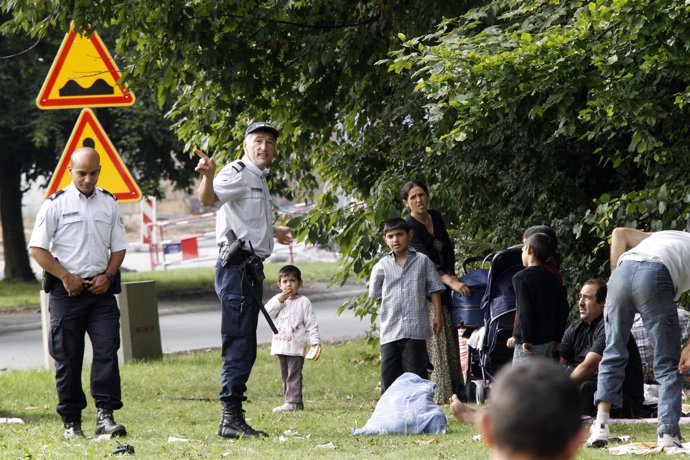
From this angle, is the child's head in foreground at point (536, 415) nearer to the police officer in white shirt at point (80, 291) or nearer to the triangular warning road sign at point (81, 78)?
the police officer in white shirt at point (80, 291)

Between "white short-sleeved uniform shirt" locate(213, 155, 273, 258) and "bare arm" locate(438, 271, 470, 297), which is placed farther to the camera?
"bare arm" locate(438, 271, 470, 297)

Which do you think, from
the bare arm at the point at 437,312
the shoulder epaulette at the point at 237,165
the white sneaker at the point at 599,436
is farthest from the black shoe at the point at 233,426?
the bare arm at the point at 437,312

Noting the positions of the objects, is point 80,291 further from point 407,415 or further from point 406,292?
point 406,292

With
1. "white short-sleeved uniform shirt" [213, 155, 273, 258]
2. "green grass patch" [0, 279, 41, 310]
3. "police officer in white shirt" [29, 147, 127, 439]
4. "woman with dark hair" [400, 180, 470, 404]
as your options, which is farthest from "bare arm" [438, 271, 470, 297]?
"green grass patch" [0, 279, 41, 310]

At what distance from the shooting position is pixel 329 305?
23.0 metres

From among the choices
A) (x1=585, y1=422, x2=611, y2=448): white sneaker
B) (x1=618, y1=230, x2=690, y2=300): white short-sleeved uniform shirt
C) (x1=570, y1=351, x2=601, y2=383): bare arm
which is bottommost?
(x1=585, y1=422, x2=611, y2=448): white sneaker

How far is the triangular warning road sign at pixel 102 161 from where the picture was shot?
9891mm

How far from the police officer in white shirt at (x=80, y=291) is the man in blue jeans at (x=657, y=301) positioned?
2999 mm

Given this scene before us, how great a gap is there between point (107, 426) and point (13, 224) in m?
20.1

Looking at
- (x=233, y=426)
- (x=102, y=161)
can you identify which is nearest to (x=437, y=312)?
(x=233, y=426)

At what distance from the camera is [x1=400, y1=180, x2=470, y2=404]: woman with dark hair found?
956cm

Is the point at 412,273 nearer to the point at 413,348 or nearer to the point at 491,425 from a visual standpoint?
the point at 413,348

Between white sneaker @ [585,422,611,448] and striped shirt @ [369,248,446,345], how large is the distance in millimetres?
2002

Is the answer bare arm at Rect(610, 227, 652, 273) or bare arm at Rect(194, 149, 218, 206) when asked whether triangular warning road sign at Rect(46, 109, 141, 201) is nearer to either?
bare arm at Rect(194, 149, 218, 206)
